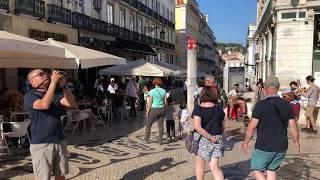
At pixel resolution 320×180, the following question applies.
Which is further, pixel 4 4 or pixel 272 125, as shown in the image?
pixel 4 4

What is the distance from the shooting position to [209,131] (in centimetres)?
552

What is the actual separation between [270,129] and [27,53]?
5930 mm

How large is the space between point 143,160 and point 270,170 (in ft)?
11.0

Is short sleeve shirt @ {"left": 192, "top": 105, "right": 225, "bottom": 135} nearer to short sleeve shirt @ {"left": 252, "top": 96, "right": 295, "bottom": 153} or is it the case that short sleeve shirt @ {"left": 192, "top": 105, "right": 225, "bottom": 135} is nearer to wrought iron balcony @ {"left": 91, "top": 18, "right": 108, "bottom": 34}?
short sleeve shirt @ {"left": 252, "top": 96, "right": 295, "bottom": 153}

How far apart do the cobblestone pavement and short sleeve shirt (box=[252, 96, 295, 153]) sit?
115 centimetres

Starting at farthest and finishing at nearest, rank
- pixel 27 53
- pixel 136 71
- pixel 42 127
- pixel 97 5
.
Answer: pixel 97 5, pixel 136 71, pixel 27 53, pixel 42 127

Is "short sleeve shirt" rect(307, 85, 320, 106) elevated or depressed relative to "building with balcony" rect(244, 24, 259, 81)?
depressed

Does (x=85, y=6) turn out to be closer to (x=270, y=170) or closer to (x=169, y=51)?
(x=270, y=170)

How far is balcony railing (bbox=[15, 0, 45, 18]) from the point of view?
16.7m

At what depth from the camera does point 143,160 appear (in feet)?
26.4

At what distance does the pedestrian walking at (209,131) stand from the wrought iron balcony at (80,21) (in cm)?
1723

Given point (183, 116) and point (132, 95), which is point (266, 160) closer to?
point (183, 116)

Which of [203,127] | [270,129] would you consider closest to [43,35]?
[203,127]

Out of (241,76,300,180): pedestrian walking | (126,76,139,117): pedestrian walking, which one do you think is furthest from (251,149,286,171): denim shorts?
(126,76,139,117): pedestrian walking
